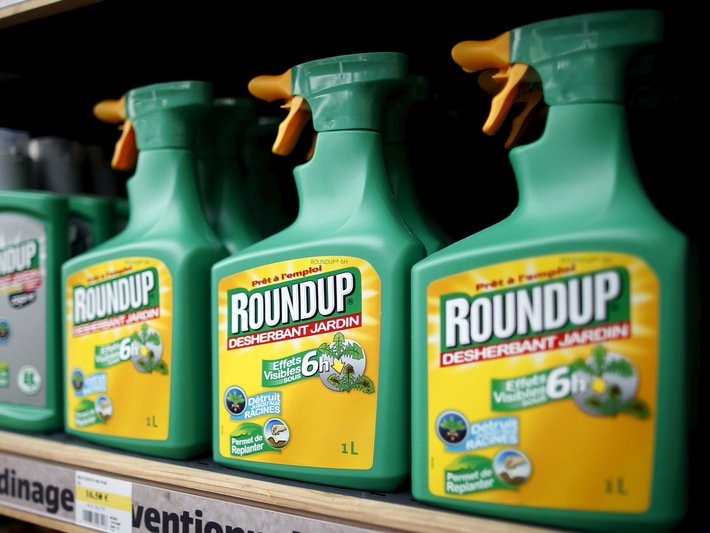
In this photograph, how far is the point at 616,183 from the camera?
542 millimetres

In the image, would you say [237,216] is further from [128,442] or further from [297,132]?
[128,442]

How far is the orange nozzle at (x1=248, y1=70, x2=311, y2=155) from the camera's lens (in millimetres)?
708

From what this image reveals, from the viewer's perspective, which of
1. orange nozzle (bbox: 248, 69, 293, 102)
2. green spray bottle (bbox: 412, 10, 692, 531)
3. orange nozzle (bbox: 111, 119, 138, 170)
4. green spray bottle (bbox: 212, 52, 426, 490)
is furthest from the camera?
orange nozzle (bbox: 111, 119, 138, 170)

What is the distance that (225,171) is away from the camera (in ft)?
2.85

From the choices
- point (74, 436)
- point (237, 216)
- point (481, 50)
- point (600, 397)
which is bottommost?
point (74, 436)

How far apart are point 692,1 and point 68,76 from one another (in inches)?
36.6

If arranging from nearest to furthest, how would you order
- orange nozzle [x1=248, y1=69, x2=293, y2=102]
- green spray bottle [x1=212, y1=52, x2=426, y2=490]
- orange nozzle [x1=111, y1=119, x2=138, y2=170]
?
green spray bottle [x1=212, y1=52, x2=426, y2=490], orange nozzle [x1=248, y1=69, x2=293, y2=102], orange nozzle [x1=111, y1=119, x2=138, y2=170]

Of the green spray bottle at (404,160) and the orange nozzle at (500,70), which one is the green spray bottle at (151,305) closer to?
the green spray bottle at (404,160)

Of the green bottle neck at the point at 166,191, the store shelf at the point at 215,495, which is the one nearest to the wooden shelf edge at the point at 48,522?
the store shelf at the point at 215,495

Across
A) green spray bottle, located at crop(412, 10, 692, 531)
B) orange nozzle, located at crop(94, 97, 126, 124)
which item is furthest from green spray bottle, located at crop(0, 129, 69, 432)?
green spray bottle, located at crop(412, 10, 692, 531)

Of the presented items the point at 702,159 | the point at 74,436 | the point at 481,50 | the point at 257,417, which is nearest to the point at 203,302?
the point at 257,417

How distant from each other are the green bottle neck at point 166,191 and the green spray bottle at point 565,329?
0.32 meters

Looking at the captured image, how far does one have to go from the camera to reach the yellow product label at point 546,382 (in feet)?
1.68

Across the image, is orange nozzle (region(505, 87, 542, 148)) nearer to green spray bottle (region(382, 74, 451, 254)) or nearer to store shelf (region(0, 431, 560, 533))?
green spray bottle (region(382, 74, 451, 254))
